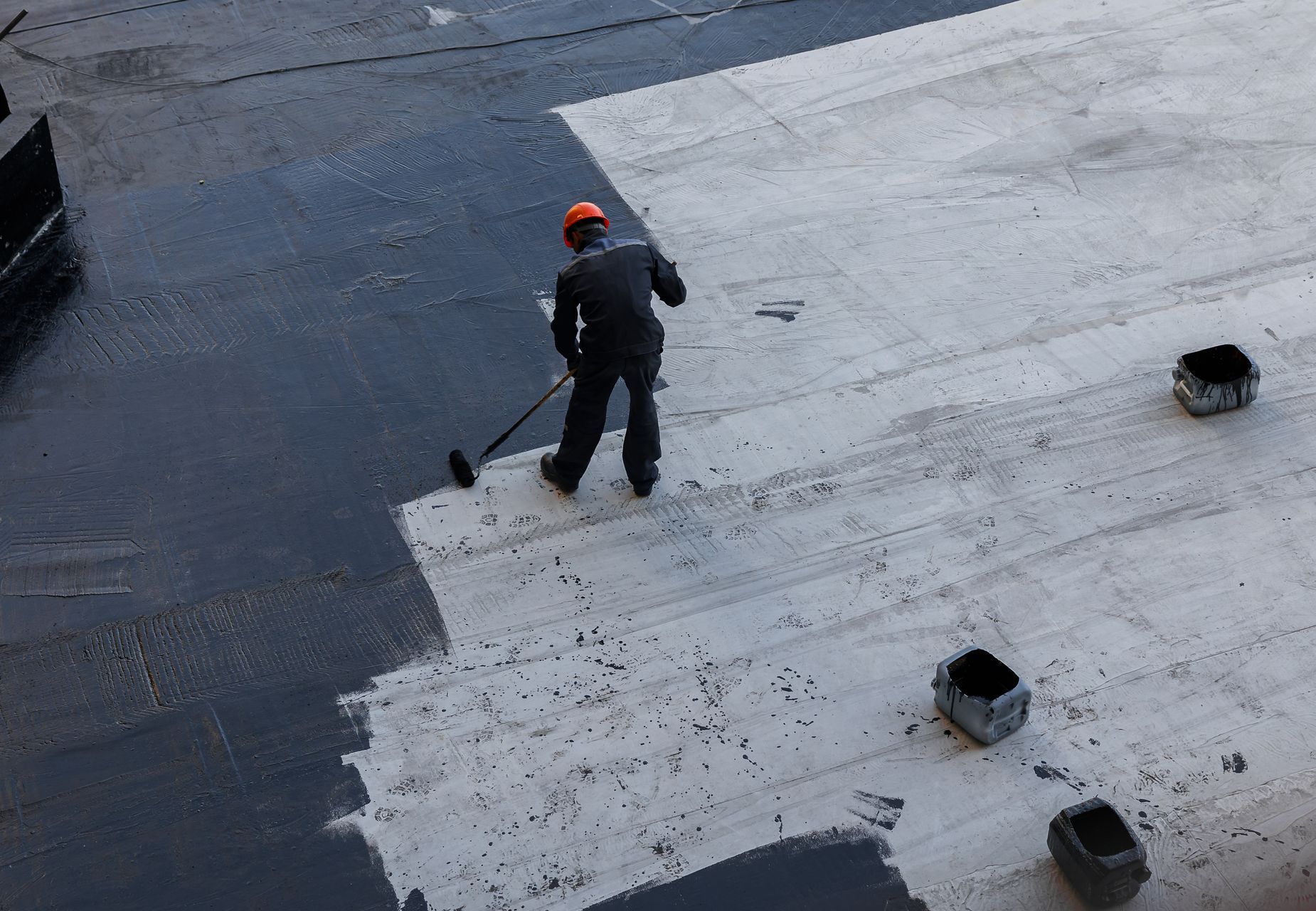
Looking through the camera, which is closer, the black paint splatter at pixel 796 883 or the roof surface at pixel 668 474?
the black paint splatter at pixel 796 883

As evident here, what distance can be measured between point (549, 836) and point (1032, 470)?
266cm

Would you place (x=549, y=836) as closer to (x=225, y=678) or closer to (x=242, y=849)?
(x=242, y=849)

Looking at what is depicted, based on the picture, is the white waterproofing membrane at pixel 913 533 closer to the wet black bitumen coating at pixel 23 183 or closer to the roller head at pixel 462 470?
the roller head at pixel 462 470

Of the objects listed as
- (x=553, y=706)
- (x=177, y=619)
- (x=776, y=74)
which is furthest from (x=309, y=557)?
(x=776, y=74)

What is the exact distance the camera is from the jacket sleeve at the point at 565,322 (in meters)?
4.68

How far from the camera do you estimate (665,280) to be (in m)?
4.73

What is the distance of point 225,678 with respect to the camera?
14.5ft

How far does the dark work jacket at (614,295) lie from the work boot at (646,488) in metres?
0.61

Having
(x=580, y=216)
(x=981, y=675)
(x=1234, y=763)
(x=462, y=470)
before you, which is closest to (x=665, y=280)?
(x=580, y=216)

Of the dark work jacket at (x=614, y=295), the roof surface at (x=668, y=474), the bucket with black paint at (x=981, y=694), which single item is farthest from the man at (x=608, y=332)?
the bucket with black paint at (x=981, y=694)

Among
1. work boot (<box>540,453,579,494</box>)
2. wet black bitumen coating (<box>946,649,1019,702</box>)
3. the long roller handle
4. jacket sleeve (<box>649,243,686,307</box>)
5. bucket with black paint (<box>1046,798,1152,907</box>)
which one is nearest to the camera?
bucket with black paint (<box>1046,798,1152,907</box>)

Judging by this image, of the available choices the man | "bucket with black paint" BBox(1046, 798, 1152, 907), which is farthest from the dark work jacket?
"bucket with black paint" BBox(1046, 798, 1152, 907)

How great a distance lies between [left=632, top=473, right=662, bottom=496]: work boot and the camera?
5043 mm

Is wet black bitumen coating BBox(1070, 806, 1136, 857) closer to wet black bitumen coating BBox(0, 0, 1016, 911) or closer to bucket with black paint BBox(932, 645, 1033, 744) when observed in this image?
bucket with black paint BBox(932, 645, 1033, 744)
